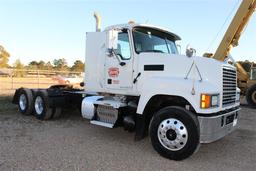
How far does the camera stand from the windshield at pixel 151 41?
6.36 metres

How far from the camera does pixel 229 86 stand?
576 centimetres

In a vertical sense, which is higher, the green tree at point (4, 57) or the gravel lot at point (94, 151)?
the green tree at point (4, 57)

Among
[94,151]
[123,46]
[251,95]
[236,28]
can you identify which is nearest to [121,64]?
[123,46]

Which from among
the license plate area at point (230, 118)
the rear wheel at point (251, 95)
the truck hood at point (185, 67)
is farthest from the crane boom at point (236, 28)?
the truck hood at point (185, 67)

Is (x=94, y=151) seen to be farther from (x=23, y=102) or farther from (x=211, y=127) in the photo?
(x=23, y=102)

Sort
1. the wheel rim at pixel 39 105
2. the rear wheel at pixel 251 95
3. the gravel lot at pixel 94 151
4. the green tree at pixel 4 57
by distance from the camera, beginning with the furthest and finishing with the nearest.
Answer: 1. the green tree at pixel 4 57
2. the rear wheel at pixel 251 95
3. the wheel rim at pixel 39 105
4. the gravel lot at pixel 94 151

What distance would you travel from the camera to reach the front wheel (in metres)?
4.96

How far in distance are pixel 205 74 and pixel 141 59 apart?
4.91 feet

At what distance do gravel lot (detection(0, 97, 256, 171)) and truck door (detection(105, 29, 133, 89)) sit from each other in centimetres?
137

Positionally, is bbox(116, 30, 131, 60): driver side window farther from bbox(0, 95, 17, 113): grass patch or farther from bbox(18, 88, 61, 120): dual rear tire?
bbox(0, 95, 17, 113): grass patch

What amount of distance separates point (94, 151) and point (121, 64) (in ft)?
7.03

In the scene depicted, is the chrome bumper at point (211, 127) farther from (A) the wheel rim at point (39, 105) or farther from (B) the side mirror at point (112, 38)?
(A) the wheel rim at point (39, 105)

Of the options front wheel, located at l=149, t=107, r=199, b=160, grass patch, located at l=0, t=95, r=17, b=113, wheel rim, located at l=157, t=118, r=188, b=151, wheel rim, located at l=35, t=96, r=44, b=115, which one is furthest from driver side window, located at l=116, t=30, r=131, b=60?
grass patch, located at l=0, t=95, r=17, b=113

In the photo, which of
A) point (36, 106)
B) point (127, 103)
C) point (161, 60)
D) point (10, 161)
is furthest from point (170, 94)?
point (36, 106)
